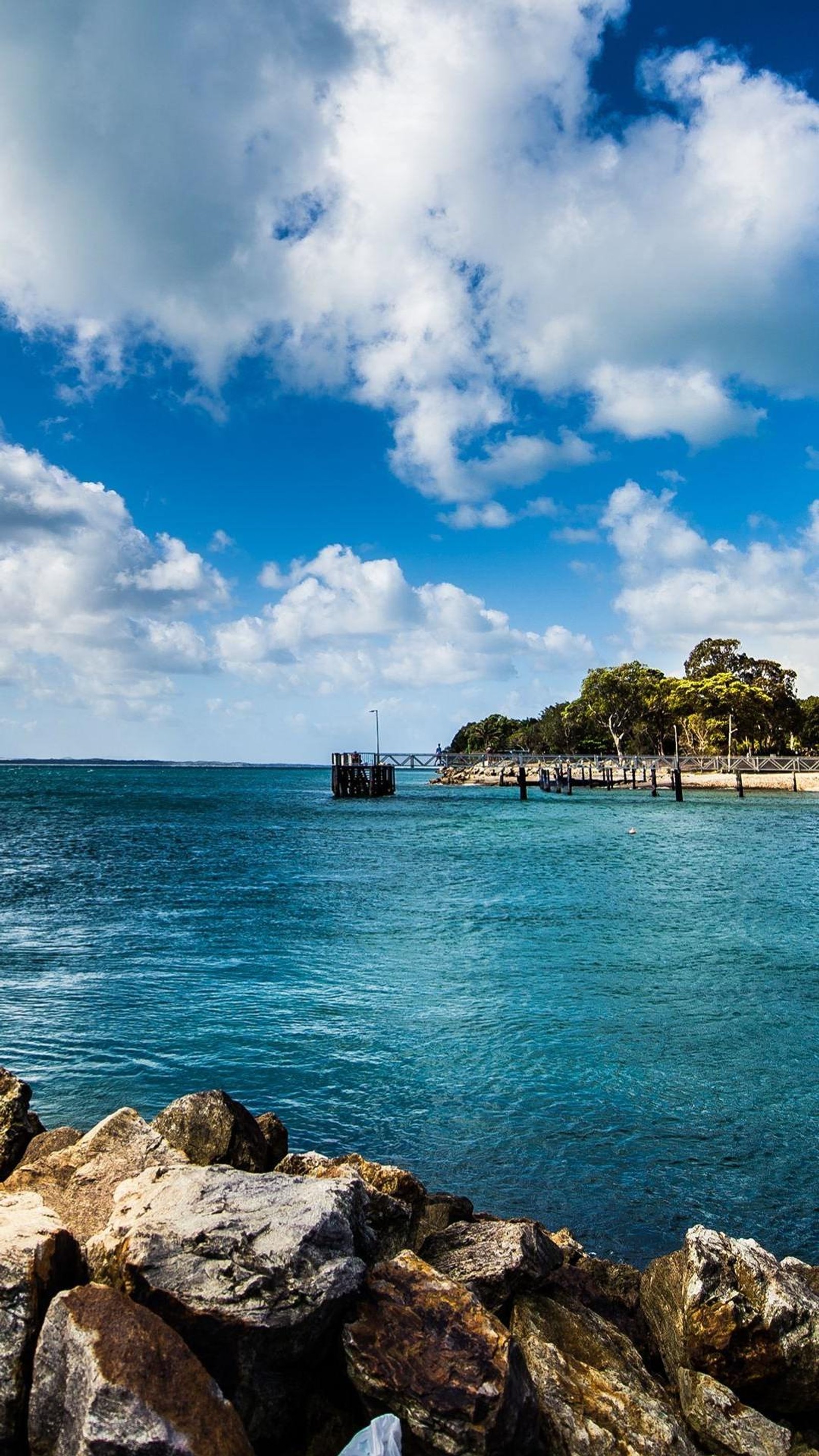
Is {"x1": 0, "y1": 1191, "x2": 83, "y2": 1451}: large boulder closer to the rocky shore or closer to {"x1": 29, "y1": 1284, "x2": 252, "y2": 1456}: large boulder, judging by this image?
the rocky shore

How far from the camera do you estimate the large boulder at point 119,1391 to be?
357cm

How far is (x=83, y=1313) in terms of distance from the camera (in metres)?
3.95

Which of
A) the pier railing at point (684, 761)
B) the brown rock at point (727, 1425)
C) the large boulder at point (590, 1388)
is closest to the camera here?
the large boulder at point (590, 1388)

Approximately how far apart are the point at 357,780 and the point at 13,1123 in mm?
87499

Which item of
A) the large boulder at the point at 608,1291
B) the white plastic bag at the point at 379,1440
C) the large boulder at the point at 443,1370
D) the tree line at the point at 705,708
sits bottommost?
the large boulder at the point at 608,1291

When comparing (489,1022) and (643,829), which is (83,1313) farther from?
(643,829)

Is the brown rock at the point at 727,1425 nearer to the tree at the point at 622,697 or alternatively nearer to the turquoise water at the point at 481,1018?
the turquoise water at the point at 481,1018

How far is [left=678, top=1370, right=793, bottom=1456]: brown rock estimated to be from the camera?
463cm

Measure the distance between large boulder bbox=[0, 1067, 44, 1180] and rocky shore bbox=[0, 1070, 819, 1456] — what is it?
3.99 ft

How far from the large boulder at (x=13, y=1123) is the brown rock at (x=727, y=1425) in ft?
16.5

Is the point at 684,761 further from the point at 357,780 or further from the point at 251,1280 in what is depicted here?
the point at 251,1280

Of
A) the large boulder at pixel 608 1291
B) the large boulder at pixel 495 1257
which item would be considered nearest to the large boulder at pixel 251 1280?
the large boulder at pixel 495 1257

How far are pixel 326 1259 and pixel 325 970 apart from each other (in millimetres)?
13711

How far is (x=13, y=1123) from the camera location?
7066mm
